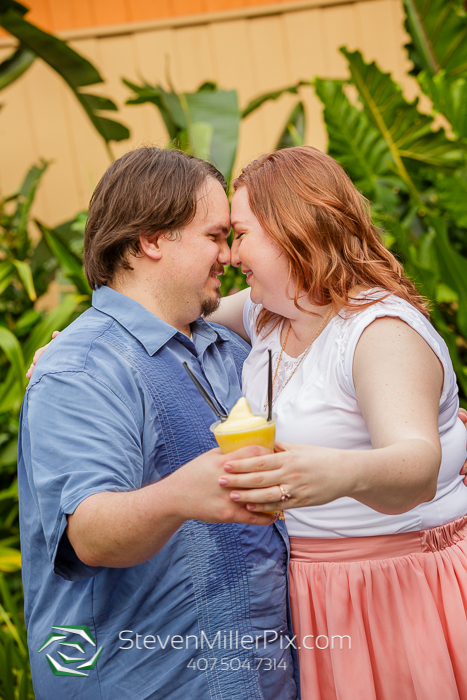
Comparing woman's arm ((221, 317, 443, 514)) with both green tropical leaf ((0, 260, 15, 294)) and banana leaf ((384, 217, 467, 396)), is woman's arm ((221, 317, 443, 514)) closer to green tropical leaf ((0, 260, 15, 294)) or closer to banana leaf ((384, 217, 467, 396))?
banana leaf ((384, 217, 467, 396))

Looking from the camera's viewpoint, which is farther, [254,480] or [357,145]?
[357,145]

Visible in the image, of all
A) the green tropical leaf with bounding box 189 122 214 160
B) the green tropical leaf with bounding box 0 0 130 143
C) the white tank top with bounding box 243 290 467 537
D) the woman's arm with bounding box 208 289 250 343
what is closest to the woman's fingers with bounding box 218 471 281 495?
the white tank top with bounding box 243 290 467 537

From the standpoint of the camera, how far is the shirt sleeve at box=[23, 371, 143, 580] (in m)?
1.10

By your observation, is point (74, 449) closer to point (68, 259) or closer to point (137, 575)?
point (137, 575)

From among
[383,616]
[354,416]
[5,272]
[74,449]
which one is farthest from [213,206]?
[5,272]

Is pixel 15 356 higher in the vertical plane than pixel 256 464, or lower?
lower

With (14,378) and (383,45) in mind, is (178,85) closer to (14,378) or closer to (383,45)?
(383,45)

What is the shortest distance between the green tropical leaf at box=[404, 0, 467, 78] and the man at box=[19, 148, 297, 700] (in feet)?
8.93

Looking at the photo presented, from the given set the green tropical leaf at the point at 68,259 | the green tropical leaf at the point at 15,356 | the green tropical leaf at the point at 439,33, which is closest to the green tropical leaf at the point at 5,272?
the green tropical leaf at the point at 68,259

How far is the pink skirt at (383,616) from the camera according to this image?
138 cm

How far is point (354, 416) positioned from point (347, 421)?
0.8 inches

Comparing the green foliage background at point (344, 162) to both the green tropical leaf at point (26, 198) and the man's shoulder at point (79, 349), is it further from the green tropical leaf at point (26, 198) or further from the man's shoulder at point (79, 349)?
the man's shoulder at point (79, 349)

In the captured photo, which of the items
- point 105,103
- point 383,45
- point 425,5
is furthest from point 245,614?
point 383,45

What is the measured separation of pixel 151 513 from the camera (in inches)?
39.9
